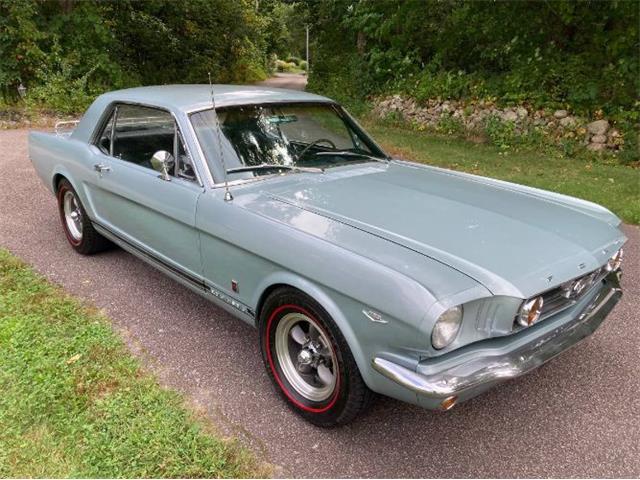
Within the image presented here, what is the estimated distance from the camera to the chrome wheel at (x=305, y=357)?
8.40ft

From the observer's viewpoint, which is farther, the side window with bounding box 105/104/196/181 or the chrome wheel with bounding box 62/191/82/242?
the chrome wheel with bounding box 62/191/82/242

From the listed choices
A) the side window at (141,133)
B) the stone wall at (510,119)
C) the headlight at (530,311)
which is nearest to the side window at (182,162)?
the side window at (141,133)

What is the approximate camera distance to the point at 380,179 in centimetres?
337

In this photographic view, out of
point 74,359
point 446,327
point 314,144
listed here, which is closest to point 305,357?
point 446,327

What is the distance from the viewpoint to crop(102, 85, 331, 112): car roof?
3.38 m

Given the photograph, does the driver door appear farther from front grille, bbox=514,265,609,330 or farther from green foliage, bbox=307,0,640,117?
green foliage, bbox=307,0,640,117

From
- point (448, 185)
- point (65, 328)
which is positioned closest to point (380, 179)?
point (448, 185)

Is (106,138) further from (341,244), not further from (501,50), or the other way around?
(501,50)

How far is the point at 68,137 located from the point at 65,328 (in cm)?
200

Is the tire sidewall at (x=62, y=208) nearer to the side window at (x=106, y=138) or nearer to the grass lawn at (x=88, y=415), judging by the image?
the side window at (x=106, y=138)

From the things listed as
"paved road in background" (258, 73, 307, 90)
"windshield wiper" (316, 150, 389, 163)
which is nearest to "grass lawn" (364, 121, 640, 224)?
"windshield wiper" (316, 150, 389, 163)

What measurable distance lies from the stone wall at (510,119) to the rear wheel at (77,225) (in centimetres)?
880

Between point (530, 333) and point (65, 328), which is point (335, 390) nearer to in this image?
point (530, 333)

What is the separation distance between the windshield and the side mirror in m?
0.25
